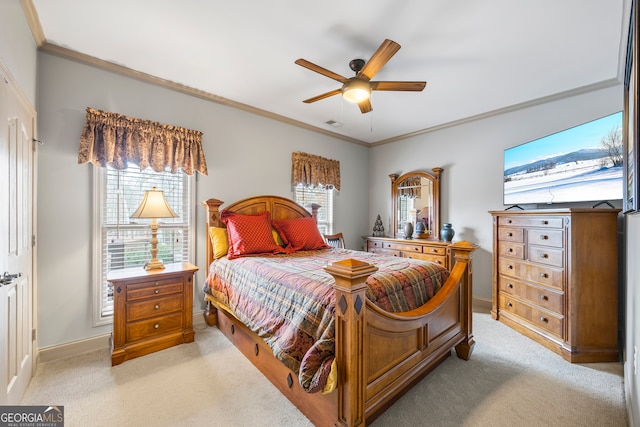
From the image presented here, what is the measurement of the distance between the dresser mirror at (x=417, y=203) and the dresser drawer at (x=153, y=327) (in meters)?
3.31

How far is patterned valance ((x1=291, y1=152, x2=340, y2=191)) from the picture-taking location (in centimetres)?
405

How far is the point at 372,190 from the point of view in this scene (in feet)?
→ 17.1

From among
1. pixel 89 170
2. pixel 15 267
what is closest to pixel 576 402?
pixel 15 267

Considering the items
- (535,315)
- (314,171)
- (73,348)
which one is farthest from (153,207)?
(535,315)

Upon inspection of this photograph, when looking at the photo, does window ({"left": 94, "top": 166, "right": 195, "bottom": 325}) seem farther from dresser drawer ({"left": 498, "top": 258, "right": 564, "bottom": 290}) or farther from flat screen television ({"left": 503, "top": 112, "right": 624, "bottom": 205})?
flat screen television ({"left": 503, "top": 112, "right": 624, "bottom": 205})

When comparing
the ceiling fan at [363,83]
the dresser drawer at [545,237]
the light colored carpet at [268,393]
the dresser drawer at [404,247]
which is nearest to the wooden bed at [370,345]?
the light colored carpet at [268,393]

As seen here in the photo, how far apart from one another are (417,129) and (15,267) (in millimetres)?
4689

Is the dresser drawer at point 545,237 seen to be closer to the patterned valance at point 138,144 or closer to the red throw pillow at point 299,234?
the red throw pillow at point 299,234

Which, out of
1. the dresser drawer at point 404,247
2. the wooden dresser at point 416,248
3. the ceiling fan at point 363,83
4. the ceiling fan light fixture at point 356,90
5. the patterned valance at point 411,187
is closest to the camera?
the ceiling fan at point 363,83

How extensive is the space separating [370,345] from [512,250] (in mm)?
2385

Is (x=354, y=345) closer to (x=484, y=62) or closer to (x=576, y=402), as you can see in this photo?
(x=576, y=402)

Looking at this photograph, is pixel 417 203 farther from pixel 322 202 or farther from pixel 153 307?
pixel 153 307

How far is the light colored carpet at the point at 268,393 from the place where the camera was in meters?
1.67

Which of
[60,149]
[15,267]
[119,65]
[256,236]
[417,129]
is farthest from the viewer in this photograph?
[417,129]
